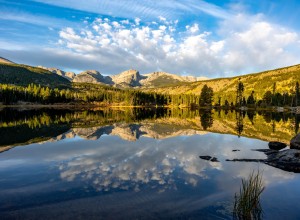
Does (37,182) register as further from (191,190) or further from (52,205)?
(191,190)

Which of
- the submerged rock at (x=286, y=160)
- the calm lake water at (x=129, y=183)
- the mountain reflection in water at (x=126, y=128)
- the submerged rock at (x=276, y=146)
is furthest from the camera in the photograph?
the mountain reflection in water at (x=126, y=128)

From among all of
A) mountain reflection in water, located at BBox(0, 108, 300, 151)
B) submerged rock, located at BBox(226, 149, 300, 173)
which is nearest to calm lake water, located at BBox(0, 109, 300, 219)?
submerged rock, located at BBox(226, 149, 300, 173)

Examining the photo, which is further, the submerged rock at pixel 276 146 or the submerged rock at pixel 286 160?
the submerged rock at pixel 276 146

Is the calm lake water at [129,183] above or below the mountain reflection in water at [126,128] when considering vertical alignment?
below

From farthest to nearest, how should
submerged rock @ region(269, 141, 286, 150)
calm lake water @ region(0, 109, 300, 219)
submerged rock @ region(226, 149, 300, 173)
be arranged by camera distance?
submerged rock @ region(269, 141, 286, 150) → submerged rock @ region(226, 149, 300, 173) → calm lake water @ region(0, 109, 300, 219)

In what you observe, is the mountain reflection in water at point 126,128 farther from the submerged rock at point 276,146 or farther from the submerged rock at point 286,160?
the submerged rock at point 286,160

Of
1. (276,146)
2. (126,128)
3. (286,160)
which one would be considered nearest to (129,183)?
(286,160)

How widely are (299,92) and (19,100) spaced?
203 metres

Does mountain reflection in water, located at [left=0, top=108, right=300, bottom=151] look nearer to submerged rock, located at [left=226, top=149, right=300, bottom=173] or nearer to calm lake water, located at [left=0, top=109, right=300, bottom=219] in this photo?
calm lake water, located at [left=0, top=109, right=300, bottom=219]

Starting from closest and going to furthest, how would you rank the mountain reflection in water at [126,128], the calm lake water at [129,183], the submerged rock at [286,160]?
the calm lake water at [129,183] < the submerged rock at [286,160] < the mountain reflection in water at [126,128]

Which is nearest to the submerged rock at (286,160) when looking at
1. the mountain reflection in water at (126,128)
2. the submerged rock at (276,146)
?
the submerged rock at (276,146)

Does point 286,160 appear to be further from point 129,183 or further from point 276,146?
point 129,183

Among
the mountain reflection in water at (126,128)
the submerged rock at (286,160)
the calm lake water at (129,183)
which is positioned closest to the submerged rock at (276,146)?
the calm lake water at (129,183)

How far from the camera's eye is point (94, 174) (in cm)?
2342
